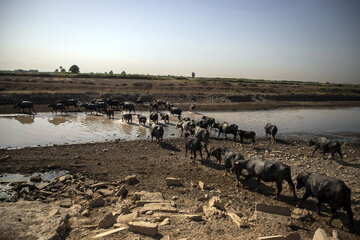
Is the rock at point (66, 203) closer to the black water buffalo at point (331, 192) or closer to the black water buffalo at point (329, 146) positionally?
the black water buffalo at point (331, 192)

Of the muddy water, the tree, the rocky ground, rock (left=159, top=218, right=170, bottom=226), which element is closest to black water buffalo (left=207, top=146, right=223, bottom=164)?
the rocky ground

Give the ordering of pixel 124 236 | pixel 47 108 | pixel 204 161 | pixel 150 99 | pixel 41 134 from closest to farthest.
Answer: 1. pixel 124 236
2. pixel 204 161
3. pixel 41 134
4. pixel 47 108
5. pixel 150 99

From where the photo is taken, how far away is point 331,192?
26.9ft

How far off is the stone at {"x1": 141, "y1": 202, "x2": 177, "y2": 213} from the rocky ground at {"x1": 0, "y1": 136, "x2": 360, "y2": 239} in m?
0.03

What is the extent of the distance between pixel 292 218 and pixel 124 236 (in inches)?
212

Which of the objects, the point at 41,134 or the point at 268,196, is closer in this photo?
the point at 268,196

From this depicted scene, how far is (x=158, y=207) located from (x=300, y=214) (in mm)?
4796

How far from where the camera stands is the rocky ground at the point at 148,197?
7.35m

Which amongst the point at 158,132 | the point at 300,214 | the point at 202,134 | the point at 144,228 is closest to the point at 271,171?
the point at 300,214

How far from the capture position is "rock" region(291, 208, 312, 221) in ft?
26.9

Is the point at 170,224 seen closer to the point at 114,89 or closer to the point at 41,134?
the point at 41,134

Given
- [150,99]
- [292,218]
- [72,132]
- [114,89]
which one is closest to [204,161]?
[292,218]

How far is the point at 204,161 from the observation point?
14.6 m

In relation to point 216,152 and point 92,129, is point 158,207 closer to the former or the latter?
point 216,152
